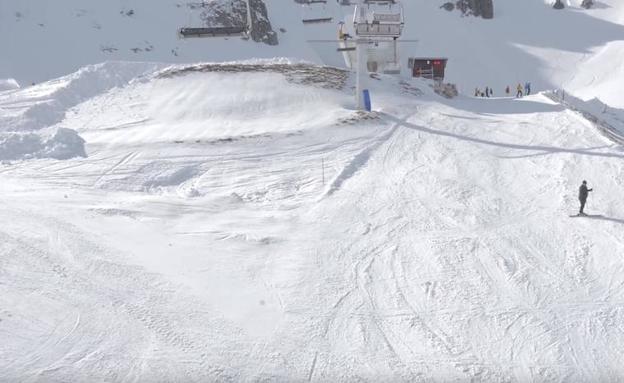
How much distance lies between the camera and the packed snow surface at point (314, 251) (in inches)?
290

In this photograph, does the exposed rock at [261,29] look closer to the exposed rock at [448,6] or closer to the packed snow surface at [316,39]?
the packed snow surface at [316,39]

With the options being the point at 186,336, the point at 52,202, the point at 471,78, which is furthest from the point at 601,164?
the point at 471,78

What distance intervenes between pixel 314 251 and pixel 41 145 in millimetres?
9803

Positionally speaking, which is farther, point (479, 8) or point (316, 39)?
point (479, 8)

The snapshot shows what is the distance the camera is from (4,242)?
32.8ft

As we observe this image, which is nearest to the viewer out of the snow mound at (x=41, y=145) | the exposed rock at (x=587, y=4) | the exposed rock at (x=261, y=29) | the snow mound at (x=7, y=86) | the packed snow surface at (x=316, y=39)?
the snow mound at (x=41, y=145)

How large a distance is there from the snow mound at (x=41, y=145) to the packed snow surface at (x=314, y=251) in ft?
1.43

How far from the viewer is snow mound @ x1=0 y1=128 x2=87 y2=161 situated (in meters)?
15.3

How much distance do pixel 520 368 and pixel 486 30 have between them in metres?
49.2

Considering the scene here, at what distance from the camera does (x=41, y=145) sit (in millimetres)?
15883

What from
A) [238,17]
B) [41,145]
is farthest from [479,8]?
[41,145]

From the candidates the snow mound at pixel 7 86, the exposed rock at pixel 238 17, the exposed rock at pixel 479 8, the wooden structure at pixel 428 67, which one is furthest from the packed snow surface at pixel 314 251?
the exposed rock at pixel 479 8

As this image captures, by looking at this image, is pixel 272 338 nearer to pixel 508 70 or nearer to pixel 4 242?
pixel 4 242

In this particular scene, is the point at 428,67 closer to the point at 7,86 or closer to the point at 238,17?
the point at 238,17
